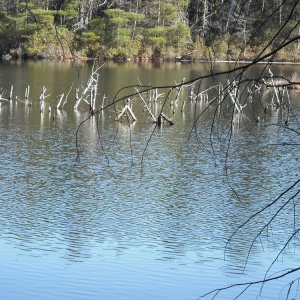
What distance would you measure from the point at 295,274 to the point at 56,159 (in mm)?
11194

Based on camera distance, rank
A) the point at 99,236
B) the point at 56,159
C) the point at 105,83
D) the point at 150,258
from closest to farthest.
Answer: the point at 150,258, the point at 99,236, the point at 56,159, the point at 105,83

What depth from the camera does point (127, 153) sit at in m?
22.2

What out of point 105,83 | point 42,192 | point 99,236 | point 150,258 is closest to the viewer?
point 150,258

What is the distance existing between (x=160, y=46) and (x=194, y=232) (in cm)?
5585

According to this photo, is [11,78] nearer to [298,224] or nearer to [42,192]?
[42,192]

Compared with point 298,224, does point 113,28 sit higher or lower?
higher

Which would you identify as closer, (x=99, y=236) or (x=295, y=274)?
(x=295, y=274)

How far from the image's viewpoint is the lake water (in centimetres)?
1120

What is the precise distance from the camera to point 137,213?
15359 mm

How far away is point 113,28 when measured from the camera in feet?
218

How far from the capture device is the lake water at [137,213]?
36.7ft

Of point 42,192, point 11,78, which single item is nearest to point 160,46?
point 11,78

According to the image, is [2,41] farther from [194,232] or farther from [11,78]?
[194,232]

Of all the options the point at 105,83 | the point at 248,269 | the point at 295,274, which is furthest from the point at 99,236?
the point at 105,83
